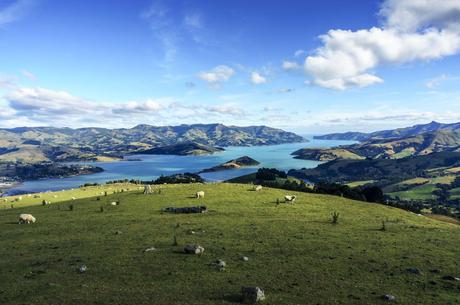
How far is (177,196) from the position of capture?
5912cm

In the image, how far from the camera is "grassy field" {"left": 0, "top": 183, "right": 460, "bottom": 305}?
18.9 m

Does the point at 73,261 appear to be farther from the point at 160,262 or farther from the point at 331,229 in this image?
the point at 331,229

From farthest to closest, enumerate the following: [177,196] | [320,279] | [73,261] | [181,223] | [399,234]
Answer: [177,196] → [181,223] → [399,234] → [73,261] → [320,279]

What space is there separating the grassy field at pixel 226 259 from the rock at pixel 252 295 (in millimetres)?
467

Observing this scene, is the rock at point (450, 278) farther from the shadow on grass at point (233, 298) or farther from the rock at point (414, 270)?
the shadow on grass at point (233, 298)

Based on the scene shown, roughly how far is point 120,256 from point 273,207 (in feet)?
89.2

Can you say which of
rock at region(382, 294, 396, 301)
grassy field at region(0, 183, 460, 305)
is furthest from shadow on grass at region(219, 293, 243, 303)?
rock at region(382, 294, 396, 301)

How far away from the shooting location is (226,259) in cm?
2498

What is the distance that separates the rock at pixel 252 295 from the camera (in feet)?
56.9

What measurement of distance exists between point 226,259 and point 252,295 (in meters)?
7.72

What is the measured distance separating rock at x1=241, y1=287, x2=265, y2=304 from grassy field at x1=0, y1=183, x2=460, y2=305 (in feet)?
1.53

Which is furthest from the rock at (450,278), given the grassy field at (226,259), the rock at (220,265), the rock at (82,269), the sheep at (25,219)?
the sheep at (25,219)

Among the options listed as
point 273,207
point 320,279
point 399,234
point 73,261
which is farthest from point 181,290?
point 273,207

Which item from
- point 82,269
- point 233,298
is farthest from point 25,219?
point 233,298
